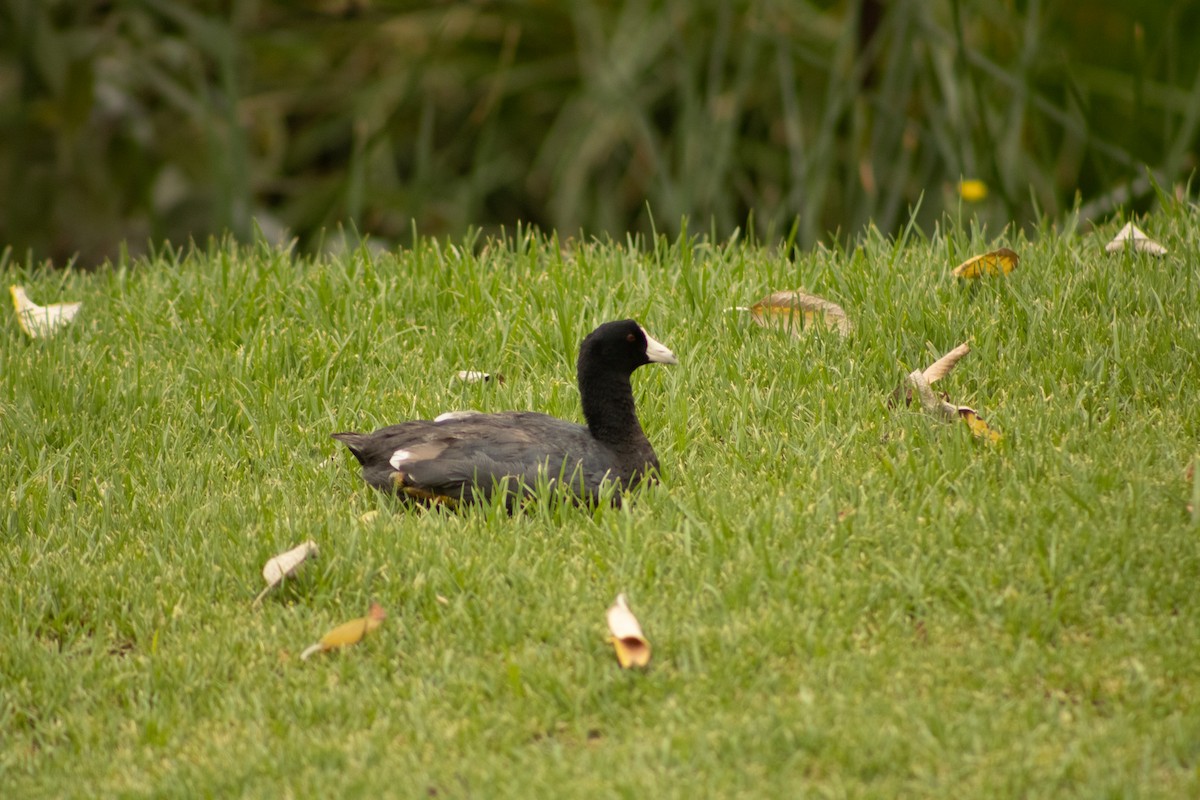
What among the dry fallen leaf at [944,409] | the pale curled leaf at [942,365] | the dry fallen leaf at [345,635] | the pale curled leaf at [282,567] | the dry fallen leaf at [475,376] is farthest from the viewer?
the dry fallen leaf at [475,376]

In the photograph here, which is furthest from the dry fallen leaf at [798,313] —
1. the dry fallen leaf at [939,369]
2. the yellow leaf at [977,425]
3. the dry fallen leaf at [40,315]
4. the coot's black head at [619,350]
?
the dry fallen leaf at [40,315]

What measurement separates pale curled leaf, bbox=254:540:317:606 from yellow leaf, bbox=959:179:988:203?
404 cm

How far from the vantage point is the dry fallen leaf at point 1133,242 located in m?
4.83

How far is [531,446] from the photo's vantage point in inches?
152

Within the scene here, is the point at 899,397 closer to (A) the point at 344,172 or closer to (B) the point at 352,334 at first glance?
(B) the point at 352,334

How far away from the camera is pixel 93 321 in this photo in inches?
211

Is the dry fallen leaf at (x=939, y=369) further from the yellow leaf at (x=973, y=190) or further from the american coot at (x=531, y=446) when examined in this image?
the yellow leaf at (x=973, y=190)

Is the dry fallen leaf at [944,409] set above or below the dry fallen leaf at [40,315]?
above

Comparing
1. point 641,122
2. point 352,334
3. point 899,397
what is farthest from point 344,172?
point 899,397

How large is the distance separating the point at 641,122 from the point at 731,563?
406 cm

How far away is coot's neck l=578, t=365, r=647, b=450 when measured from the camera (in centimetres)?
396

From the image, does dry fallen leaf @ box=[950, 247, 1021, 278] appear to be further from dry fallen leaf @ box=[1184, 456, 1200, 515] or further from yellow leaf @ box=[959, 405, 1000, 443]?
dry fallen leaf @ box=[1184, 456, 1200, 515]

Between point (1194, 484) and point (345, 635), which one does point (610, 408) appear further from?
point (1194, 484)

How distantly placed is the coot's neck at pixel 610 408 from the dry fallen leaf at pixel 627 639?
0.81 m
